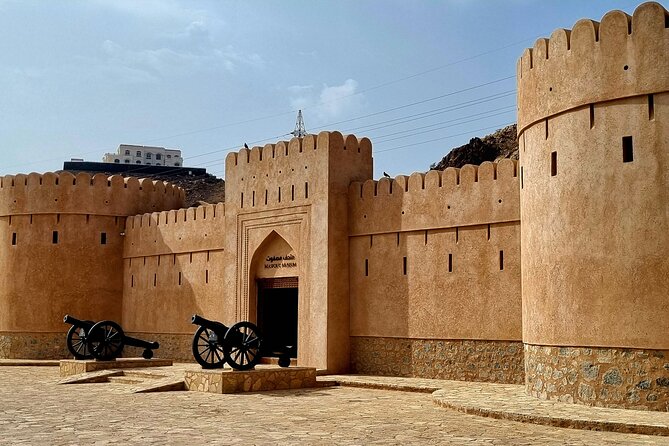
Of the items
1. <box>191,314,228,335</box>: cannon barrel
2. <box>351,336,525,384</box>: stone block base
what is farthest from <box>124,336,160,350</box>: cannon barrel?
<box>351,336,525,384</box>: stone block base

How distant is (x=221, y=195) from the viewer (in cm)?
5241

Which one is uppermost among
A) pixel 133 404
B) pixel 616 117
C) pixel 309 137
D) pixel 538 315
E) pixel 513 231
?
pixel 309 137

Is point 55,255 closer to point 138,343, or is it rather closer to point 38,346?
point 38,346

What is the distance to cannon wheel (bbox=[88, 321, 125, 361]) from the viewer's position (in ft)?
58.4

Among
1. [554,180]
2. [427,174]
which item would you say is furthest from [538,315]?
[427,174]

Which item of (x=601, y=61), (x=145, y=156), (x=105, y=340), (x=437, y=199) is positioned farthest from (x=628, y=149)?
(x=145, y=156)

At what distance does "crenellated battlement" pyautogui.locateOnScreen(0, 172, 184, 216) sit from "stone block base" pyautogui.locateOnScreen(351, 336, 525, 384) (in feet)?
31.4

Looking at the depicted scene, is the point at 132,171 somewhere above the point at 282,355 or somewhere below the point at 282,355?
above

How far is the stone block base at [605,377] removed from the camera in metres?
10.1

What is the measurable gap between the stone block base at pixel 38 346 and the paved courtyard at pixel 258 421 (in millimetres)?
8246

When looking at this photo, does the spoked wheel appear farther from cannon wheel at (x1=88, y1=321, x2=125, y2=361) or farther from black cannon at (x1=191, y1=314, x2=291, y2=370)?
cannon wheel at (x1=88, y1=321, x2=125, y2=361)

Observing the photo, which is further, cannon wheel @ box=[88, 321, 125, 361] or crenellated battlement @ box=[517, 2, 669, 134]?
cannon wheel @ box=[88, 321, 125, 361]

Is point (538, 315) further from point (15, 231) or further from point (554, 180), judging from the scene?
point (15, 231)

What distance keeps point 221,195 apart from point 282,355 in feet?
124
